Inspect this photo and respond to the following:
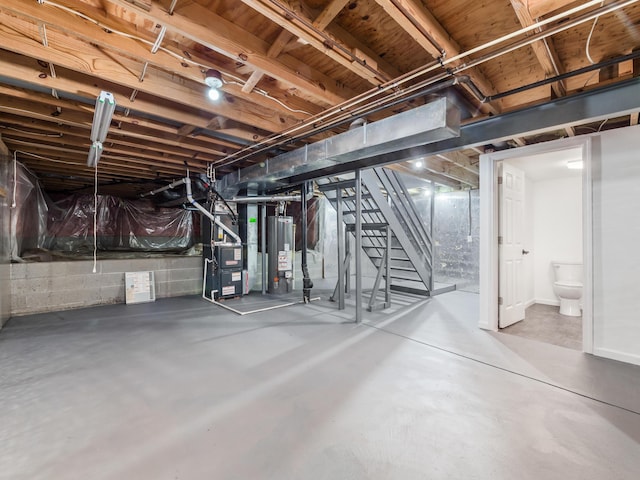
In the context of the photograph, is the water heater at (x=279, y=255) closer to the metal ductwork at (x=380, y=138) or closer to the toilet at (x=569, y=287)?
the metal ductwork at (x=380, y=138)

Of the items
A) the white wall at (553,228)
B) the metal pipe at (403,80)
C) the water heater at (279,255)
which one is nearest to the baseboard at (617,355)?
the white wall at (553,228)

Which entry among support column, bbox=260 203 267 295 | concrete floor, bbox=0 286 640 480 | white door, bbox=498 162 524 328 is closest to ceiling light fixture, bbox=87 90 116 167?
concrete floor, bbox=0 286 640 480

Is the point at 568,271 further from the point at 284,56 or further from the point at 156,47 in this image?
the point at 156,47

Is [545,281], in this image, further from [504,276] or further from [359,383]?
[359,383]

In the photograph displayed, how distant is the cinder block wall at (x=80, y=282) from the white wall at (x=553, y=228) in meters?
6.07

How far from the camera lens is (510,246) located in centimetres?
341

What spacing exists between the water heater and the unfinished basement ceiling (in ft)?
7.62

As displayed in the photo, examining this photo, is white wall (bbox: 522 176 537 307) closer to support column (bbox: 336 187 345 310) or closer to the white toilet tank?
the white toilet tank

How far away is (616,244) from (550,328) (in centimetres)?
132

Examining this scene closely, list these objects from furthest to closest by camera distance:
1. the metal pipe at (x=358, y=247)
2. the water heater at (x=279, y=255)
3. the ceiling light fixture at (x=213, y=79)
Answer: the water heater at (x=279, y=255), the metal pipe at (x=358, y=247), the ceiling light fixture at (x=213, y=79)

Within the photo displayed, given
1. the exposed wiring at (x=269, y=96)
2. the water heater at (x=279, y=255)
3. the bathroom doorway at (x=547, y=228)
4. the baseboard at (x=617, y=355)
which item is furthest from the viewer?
the water heater at (x=279, y=255)

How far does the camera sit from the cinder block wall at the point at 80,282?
146 inches

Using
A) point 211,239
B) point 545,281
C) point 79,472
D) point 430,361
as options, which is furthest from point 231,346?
point 545,281

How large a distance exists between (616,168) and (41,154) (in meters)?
6.65
